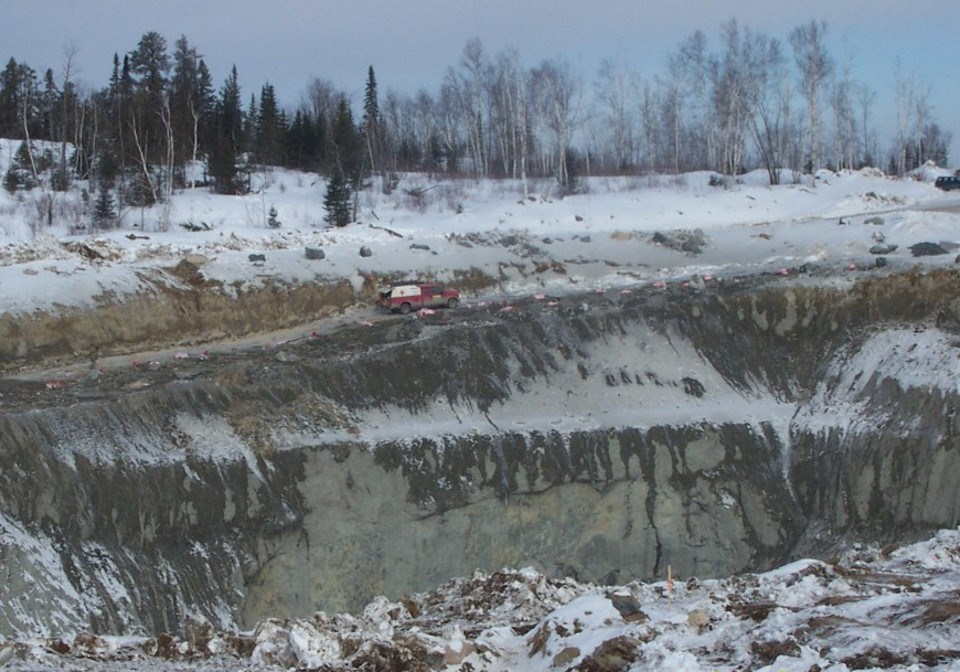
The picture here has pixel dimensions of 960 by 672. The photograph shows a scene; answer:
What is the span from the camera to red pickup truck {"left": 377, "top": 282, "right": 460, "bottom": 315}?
1064 inches

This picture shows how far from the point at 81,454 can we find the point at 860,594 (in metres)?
14.0

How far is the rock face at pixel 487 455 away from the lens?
1658 centimetres

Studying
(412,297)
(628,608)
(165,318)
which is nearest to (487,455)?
(412,297)

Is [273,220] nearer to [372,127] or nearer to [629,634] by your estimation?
[372,127]

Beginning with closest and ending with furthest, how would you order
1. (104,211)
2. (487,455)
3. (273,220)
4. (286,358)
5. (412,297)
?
(487,455) → (286,358) → (412,297) → (104,211) → (273,220)

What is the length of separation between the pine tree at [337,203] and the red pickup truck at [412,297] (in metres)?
16.0

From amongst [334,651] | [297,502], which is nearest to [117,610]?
[297,502]

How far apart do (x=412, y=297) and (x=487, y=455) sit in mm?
7895

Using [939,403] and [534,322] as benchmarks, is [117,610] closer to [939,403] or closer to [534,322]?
[534,322]

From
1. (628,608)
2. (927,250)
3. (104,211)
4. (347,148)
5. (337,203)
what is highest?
(347,148)

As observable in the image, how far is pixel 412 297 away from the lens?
2717cm

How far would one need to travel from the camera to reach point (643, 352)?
79.7ft

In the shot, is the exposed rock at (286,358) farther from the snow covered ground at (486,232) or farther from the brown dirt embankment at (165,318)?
the snow covered ground at (486,232)

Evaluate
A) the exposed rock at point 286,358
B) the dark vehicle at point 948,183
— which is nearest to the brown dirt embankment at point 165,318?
the exposed rock at point 286,358
